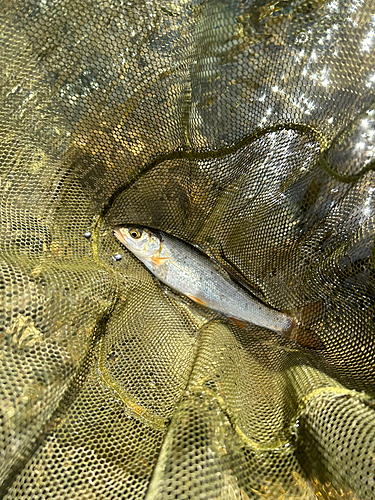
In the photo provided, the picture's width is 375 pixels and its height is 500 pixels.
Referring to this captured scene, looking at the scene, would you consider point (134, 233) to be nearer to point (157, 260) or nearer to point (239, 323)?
point (157, 260)

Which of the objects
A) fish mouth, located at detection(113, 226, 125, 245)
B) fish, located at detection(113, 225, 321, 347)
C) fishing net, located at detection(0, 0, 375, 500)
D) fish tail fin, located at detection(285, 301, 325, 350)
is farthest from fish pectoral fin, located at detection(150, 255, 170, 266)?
fish tail fin, located at detection(285, 301, 325, 350)

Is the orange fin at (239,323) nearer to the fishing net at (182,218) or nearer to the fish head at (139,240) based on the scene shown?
the fishing net at (182,218)

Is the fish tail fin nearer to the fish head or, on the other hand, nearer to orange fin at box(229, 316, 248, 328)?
orange fin at box(229, 316, 248, 328)

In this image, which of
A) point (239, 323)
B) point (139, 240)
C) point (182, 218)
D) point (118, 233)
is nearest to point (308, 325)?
point (239, 323)

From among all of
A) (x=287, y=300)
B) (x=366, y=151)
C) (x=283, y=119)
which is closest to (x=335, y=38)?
(x=283, y=119)

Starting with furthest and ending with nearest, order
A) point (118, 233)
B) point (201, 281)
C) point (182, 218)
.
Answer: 1. point (201, 281)
2. point (182, 218)
3. point (118, 233)

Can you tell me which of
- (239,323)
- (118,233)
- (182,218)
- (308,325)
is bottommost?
(239,323)

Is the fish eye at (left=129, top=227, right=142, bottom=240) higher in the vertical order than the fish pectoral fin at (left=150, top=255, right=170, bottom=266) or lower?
higher
